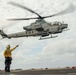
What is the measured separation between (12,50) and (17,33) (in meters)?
36.9

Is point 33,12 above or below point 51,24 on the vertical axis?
above

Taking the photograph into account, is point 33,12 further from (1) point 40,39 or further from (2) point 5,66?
(2) point 5,66

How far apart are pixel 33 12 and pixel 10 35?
8.33m

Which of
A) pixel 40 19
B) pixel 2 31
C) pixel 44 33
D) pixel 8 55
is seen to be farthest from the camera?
pixel 2 31

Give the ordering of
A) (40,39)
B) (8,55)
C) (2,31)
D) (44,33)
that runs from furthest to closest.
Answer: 1. (2,31)
2. (44,33)
3. (40,39)
4. (8,55)

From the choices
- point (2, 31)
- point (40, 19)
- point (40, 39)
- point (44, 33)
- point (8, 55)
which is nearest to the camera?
point (8, 55)

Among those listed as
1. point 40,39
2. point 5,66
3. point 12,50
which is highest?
point 40,39

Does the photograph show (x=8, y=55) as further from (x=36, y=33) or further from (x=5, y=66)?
(x=36, y=33)

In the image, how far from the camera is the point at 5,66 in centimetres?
2291

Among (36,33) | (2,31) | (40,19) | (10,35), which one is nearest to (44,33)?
(36,33)

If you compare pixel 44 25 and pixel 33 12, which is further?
pixel 33 12

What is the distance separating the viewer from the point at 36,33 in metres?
55.3

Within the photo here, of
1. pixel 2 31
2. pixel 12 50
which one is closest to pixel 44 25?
pixel 2 31

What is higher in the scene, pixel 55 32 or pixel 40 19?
pixel 40 19
